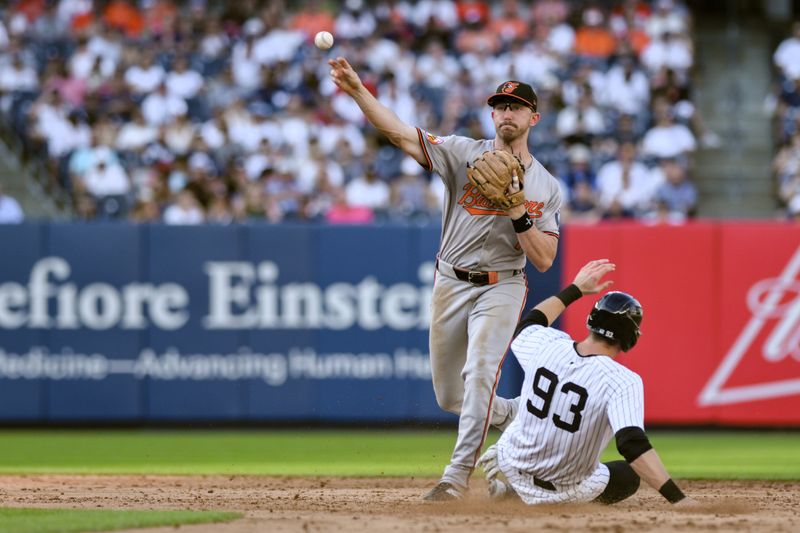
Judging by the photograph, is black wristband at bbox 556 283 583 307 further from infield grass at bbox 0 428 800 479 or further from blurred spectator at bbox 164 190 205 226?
blurred spectator at bbox 164 190 205 226

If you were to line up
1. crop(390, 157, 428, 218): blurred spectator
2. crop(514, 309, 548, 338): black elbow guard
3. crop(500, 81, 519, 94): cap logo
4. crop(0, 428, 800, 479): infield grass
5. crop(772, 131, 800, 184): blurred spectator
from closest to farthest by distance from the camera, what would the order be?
1. crop(514, 309, 548, 338): black elbow guard
2. crop(500, 81, 519, 94): cap logo
3. crop(0, 428, 800, 479): infield grass
4. crop(390, 157, 428, 218): blurred spectator
5. crop(772, 131, 800, 184): blurred spectator

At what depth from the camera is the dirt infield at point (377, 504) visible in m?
6.12

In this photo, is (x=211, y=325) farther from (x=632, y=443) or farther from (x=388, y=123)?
(x=632, y=443)

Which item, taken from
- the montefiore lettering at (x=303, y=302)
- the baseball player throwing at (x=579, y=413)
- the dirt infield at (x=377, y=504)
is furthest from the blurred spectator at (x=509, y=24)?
the baseball player throwing at (x=579, y=413)

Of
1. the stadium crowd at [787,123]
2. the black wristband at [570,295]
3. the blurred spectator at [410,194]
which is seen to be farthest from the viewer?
the stadium crowd at [787,123]

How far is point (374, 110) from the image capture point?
22.6 ft

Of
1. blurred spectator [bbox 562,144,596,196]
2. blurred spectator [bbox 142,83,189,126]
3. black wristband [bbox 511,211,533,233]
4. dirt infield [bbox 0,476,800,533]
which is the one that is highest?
blurred spectator [bbox 142,83,189,126]

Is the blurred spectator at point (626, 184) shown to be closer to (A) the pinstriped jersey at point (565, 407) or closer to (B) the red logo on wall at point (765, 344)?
(B) the red logo on wall at point (765, 344)

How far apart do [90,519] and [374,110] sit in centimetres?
255

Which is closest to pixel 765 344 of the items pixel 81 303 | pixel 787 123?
pixel 787 123

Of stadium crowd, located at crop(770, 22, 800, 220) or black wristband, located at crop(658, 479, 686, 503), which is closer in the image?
black wristband, located at crop(658, 479, 686, 503)

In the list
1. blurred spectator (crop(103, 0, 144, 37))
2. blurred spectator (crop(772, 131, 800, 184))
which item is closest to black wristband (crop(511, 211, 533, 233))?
blurred spectator (crop(772, 131, 800, 184))

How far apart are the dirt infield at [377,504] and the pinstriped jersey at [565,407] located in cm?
27

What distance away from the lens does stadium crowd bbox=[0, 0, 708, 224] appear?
15.3 metres
